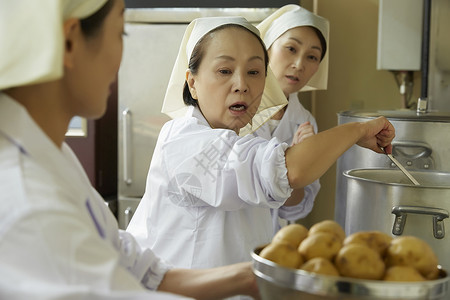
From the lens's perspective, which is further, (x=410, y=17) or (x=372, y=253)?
(x=410, y=17)

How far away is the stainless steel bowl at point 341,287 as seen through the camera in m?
0.81

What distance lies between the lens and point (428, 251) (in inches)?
36.1

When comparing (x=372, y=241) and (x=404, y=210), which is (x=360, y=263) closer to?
(x=372, y=241)

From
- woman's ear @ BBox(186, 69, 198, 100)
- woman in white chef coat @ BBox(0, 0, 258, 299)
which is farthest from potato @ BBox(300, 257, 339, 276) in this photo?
woman's ear @ BBox(186, 69, 198, 100)

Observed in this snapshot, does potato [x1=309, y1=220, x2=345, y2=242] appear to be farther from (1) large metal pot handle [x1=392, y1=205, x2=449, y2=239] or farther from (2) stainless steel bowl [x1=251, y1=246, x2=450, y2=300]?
(1) large metal pot handle [x1=392, y1=205, x2=449, y2=239]

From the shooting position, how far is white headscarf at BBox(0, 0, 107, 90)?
778 millimetres

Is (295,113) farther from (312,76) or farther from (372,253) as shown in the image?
(372,253)

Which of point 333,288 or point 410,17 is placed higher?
point 410,17

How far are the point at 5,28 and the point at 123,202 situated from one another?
247 cm

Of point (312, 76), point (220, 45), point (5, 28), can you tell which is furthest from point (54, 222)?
point (312, 76)

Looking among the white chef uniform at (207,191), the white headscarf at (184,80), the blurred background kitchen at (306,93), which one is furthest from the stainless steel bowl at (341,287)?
the blurred background kitchen at (306,93)

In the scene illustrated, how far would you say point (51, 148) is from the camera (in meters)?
0.87

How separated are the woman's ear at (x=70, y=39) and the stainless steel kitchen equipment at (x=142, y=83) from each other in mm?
2212

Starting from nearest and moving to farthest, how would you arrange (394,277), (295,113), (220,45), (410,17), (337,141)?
1. (394,277)
2. (337,141)
3. (220,45)
4. (295,113)
5. (410,17)
